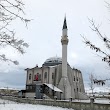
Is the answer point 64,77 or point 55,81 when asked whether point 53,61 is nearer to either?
point 55,81

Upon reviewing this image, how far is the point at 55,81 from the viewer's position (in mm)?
53625

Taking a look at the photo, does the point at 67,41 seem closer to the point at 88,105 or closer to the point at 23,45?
the point at 88,105

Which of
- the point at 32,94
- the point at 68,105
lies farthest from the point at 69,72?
the point at 68,105

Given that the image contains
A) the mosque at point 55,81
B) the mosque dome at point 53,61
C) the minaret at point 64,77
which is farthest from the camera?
the mosque dome at point 53,61

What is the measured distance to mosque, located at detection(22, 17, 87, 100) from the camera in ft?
158

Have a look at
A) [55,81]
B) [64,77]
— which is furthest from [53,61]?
[64,77]

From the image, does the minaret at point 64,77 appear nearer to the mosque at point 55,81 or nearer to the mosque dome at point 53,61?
the mosque at point 55,81

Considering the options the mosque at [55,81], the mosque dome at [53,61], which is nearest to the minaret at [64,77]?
the mosque at [55,81]

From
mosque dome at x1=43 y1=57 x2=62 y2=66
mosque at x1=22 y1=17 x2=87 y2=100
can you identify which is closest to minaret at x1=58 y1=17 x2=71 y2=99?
mosque at x1=22 y1=17 x2=87 y2=100

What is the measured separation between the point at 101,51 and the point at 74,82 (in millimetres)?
55679

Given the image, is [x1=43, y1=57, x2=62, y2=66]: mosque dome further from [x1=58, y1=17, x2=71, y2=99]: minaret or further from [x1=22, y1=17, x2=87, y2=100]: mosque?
[x1=58, y1=17, x2=71, y2=99]: minaret

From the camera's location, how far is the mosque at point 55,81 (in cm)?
4825

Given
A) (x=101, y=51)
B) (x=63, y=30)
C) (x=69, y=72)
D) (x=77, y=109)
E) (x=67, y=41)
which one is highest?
(x=63, y=30)

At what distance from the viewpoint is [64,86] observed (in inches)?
2030
